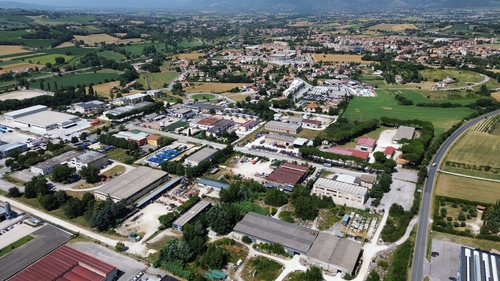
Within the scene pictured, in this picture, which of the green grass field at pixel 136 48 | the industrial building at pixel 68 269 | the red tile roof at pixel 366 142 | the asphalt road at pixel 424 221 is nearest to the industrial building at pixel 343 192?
the asphalt road at pixel 424 221

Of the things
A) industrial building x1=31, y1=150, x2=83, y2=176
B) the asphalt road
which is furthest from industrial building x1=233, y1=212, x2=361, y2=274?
industrial building x1=31, y1=150, x2=83, y2=176

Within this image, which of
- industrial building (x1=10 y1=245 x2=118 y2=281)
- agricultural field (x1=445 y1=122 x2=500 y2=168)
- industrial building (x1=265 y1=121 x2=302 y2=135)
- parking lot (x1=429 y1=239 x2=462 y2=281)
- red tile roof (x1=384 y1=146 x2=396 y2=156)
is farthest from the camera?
industrial building (x1=265 y1=121 x2=302 y2=135)

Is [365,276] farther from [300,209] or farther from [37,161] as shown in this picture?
[37,161]

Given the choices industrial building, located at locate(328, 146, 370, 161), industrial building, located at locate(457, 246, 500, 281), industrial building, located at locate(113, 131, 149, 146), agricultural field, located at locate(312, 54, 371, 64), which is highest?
agricultural field, located at locate(312, 54, 371, 64)

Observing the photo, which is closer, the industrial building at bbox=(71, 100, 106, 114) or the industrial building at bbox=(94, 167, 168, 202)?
the industrial building at bbox=(94, 167, 168, 202)

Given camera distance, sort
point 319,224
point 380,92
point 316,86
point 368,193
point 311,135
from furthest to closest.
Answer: point 316,86 → point 380,92 → point 311,135 → point 368,193 → point 319,224

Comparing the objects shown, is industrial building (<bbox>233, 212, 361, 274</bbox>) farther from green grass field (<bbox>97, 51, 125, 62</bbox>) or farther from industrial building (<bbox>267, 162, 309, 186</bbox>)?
green grass field (<bbox>97, 51, 125, 62</bbox>)

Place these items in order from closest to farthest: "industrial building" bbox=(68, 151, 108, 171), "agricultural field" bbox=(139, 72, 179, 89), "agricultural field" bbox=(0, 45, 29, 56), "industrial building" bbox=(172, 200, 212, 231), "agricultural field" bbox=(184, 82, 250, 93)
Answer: "industrial building" bbox=(172, 200, 212, 231)
"industrial building" bbox=(68, 151, 108, 171)
"agricultural field" bbox=(184, 82, 250, 93)
"agricultural field" bbox=(139, 72, 179, 89)
"agricultural field" bbox=(0, 45, 29, 56)

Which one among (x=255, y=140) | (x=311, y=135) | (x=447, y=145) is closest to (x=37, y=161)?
(x=255, y=140)

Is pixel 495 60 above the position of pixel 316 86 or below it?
above
